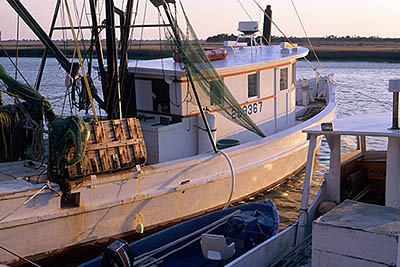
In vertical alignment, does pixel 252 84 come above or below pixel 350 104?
above

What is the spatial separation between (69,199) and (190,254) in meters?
2.09

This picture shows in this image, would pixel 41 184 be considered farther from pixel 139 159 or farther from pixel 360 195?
pixel 360 195

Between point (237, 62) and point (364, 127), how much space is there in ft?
16.4

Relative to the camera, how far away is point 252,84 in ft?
40.4

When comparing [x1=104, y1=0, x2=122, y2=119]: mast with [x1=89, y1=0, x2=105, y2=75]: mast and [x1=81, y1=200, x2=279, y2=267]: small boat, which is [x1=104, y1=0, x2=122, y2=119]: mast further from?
[x1=81, y1=200, x2=279, y2=267]: small boat

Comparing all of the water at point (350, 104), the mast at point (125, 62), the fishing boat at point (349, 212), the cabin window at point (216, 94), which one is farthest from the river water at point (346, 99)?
the cabin window at point (216, 94)

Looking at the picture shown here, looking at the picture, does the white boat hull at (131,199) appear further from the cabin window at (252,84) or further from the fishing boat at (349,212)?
the fishing boat at (349,212)

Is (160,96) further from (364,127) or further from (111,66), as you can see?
(364,127)

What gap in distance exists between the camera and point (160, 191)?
9500mm

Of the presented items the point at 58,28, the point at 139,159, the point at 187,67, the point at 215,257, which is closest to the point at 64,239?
the point at 139,159

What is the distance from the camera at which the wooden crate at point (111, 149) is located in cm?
871

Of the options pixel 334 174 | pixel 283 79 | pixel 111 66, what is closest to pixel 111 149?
pixel 111 66

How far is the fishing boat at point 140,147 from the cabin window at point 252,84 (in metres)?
0.02

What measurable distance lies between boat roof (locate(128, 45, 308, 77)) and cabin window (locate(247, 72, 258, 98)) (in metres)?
0.18
